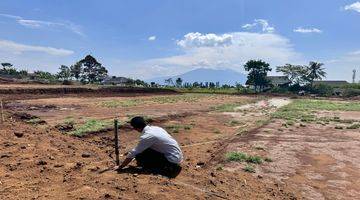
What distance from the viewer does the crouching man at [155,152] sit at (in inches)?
316

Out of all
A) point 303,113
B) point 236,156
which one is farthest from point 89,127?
point 303,113

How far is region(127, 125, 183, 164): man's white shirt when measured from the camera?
26.2 ft

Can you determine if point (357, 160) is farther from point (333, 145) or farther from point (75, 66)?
point (75, 66)

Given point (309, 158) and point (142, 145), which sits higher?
point (142, 145)

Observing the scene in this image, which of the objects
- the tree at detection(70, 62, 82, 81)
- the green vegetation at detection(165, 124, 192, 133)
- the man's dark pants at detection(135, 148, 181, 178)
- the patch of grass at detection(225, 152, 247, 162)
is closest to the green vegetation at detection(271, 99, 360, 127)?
the green vegetation at detection(165, 124, 192, 133)

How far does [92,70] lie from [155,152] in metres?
85.6

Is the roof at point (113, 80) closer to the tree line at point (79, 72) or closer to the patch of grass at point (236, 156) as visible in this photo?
the tree line at point (79, 72)

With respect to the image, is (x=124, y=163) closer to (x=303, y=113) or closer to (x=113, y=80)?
(x=303, y=113)

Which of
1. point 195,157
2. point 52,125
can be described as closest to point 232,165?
point 195,157

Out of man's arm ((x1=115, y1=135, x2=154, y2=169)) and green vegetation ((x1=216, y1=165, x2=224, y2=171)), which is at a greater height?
man's arm ((x1=115, y1=135, x2=154, y2=169))

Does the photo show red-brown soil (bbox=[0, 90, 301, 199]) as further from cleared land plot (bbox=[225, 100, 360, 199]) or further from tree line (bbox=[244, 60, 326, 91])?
tree line (bbox=[244, 60, 326, 91])

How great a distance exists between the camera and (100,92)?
2044 inches

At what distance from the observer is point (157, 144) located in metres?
8.09

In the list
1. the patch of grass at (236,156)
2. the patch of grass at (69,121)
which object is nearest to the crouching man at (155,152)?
the patch of grass at (236,156)
